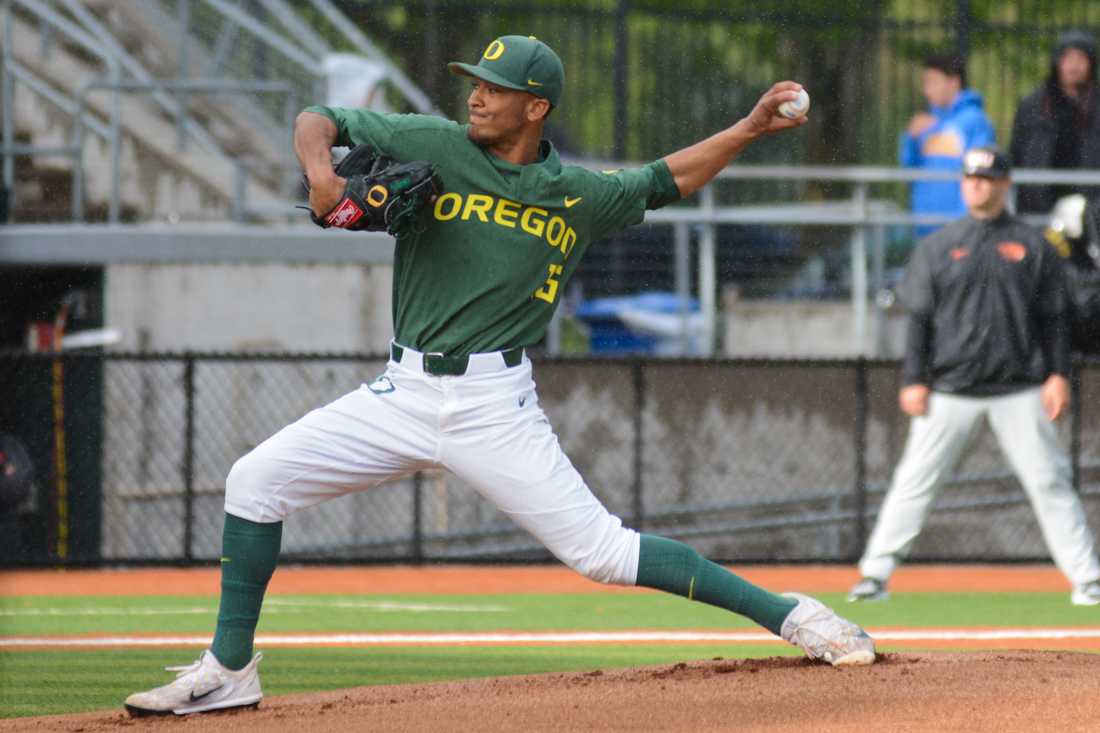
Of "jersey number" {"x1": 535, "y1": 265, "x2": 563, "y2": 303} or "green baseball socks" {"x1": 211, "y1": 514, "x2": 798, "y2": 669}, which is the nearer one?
"green baseball socks" {"x1": 211, "y1": 514, "x2": 798, "y2": 669}

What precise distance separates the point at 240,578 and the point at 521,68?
1.85 m

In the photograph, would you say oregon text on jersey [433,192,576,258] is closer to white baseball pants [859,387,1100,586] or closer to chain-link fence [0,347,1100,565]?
white baseball pants [859,387,1100,586]

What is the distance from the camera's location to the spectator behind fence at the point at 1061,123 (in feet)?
44.4

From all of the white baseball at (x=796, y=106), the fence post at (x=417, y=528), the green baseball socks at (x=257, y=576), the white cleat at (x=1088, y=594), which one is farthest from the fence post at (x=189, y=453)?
the white baseball at (x=796, y=106)

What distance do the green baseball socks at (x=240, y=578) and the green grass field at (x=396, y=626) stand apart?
2.77ft

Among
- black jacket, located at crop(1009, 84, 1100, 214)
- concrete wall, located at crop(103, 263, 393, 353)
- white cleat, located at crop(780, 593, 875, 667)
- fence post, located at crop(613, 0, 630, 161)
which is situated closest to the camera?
white cleat, located at crop(780, 593, 875, 667)

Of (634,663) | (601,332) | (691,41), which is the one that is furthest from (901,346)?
(634,663)

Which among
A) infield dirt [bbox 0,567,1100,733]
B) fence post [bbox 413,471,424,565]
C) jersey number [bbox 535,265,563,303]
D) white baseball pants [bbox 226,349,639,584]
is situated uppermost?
jersey number [bbox 535,265,563,303]

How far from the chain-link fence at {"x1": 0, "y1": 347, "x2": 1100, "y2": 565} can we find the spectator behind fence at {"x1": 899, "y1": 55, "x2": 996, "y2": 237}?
1971 mm

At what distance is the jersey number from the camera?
5762mm

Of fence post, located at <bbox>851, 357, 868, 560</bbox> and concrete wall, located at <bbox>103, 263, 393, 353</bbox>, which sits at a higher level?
concrete wall, located at <bbox>103, 263, 393, 353</bbox>

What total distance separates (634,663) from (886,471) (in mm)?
6494

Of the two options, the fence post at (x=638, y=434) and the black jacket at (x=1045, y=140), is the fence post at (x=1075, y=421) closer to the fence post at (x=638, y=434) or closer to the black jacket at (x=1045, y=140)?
the black jacket at (x=1045, y=140)

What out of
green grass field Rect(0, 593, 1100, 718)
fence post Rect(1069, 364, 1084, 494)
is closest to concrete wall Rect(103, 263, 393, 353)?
green grass field Rect(0, 593, 1100, 718)
